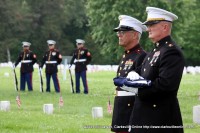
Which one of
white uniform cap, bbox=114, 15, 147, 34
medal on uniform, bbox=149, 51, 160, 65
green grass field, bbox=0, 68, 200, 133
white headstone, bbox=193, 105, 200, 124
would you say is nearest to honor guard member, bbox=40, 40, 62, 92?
Result: green grass field, bbox=0, 68, 200, 133

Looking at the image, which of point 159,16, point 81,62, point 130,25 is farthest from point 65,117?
point 81,62

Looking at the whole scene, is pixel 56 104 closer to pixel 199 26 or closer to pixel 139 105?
pixel 139 105

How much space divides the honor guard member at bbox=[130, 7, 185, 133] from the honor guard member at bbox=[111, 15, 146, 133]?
110 centimetres

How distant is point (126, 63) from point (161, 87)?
1.82m

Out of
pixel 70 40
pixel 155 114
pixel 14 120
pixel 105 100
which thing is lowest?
pixel 70 40

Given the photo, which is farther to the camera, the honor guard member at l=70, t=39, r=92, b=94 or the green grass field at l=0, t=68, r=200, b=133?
the honor guard member at l=70, t=39, r=92, b=94

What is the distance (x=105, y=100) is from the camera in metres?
20.8

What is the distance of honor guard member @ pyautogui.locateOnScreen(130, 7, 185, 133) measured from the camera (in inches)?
257

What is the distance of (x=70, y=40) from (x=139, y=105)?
76.3 m

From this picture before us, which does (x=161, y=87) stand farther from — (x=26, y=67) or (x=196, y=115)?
(x=26, y=67)

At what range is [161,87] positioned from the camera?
6.50 m

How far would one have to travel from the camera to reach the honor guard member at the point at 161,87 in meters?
6.54

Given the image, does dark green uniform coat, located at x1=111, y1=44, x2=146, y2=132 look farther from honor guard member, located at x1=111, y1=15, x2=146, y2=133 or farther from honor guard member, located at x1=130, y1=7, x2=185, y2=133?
honor guard member, located at x1=130, y1=7, x2=185, y2=133

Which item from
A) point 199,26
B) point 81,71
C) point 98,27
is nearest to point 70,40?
point 199,26
